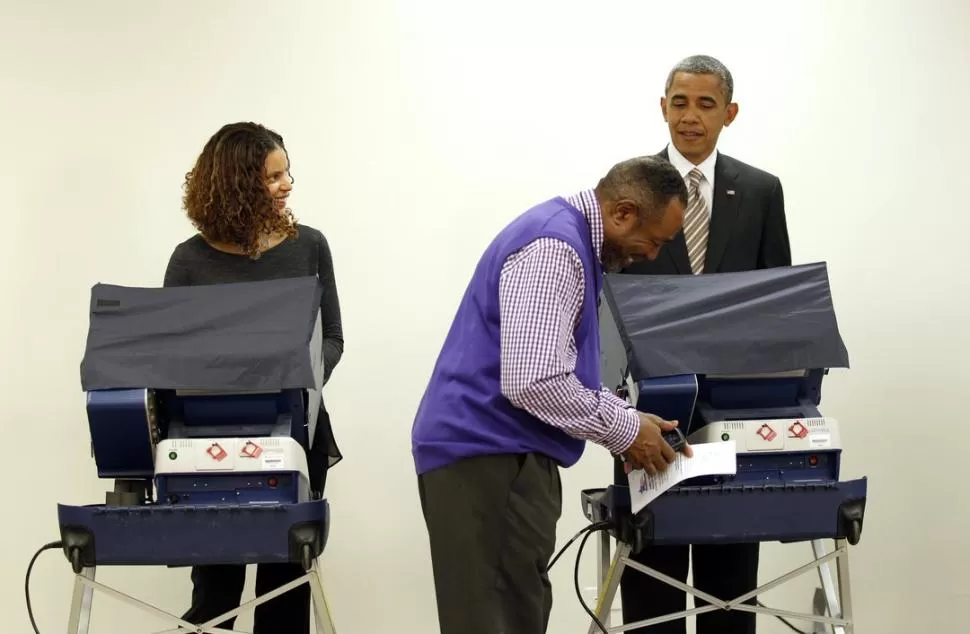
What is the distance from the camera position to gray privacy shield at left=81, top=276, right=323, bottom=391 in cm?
223

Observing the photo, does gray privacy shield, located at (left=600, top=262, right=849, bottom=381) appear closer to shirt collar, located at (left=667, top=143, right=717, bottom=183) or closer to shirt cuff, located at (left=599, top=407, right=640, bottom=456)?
shirt cuff, located at (left=599, top=407, right=640, bottom=456)

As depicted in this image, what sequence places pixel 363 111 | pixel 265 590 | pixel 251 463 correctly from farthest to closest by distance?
pixel 363 111, pixel 265 590, pixel 251 463

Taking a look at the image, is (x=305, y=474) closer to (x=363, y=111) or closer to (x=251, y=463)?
(x=251, y=463)

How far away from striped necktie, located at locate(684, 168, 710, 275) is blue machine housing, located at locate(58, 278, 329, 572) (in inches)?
36.0

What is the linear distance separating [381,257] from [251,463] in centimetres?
150

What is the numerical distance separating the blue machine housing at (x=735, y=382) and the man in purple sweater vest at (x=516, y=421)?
24 centimetres

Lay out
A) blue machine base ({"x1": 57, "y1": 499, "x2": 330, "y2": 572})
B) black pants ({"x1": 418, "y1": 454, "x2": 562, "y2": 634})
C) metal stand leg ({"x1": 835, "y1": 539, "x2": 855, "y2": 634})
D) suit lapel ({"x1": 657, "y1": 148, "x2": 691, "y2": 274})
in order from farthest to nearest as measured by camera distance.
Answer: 1. suit lapel ({"x1": 657, "y1": 148, "x2": 691, "y2": 274})
2. metal stand leg ({"x1": 835, "y1": 539, "x2": 855, "y2": 634})
3. blue machine base ({"x1": 57, "y1": 499, "x2": 330, "y2": 572})
4. black pants ({"x1": 418, "y1": 454, "x2": 562, "y2": 634})

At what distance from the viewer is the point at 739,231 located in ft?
8.93

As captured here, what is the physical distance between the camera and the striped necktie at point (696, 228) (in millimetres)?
2715

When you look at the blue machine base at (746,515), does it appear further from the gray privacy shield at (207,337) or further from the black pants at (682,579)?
the gray privacy shield at (207,337)

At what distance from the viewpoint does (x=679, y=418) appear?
232cm

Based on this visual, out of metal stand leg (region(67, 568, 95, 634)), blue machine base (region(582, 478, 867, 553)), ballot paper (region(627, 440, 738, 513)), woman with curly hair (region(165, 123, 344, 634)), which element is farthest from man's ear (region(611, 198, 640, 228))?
metal stand leg (region(67, 568, 95, 634))

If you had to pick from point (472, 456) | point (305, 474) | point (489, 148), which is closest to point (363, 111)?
point (489, 148)

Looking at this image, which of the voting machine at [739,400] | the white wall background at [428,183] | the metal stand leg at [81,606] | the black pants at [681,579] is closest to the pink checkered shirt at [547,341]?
the voting machine at [739,400]
